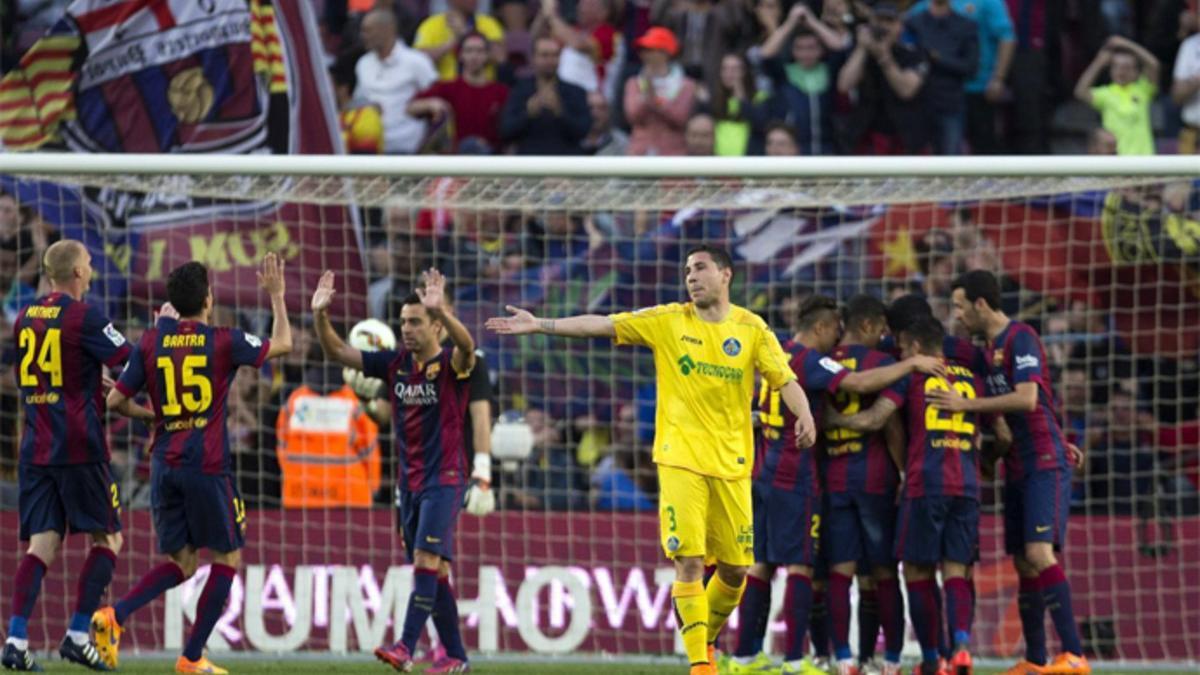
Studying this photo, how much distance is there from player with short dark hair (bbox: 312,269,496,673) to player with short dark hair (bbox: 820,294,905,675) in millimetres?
1982

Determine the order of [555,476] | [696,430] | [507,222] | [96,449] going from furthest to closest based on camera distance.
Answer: [507,222]
[555,476]
[96,449]
[696,430]

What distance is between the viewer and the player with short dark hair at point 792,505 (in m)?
10.6

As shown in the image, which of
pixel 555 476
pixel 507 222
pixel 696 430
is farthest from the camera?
pixel 507 222

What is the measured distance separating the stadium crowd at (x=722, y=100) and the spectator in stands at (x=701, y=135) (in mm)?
17

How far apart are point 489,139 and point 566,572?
4.45 m

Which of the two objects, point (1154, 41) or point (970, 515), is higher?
point (1154, 41)

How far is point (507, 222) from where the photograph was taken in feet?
48.7

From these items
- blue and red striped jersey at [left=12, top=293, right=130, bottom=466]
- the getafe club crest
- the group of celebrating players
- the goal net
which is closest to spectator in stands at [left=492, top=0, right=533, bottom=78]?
the goal net

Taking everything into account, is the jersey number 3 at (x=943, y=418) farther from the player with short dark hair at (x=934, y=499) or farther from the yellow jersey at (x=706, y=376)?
the yellow jersey at (x=706, y=376)

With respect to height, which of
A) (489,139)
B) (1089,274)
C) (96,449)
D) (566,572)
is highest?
(489,139)

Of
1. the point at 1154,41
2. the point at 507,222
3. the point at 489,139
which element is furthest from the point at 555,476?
the point at 1154,41

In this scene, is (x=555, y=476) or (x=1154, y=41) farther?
(x=1154, y=41)

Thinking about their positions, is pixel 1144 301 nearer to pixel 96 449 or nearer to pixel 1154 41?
pixel 1154 41

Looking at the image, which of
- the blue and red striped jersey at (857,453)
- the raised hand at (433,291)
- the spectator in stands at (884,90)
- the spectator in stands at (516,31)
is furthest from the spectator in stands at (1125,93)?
the raised hand at (433,291)
